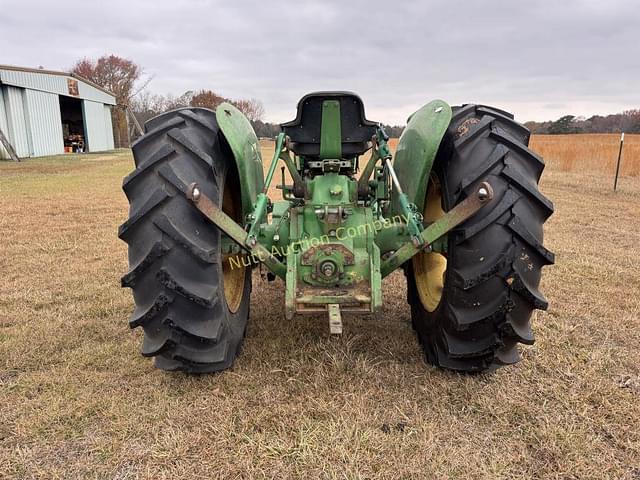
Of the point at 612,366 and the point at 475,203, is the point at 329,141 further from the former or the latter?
the point at 612,366

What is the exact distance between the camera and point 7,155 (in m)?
20.4

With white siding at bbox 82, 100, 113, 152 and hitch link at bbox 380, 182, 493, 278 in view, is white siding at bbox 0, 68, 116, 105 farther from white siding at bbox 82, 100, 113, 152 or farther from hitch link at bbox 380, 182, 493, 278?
hitch link at bbox 380, 182, 493, 278

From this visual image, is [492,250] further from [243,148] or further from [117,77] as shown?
[117,77]

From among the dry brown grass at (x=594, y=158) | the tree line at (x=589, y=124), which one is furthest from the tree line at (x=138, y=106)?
the dry brown grass at (x=594, y=158)

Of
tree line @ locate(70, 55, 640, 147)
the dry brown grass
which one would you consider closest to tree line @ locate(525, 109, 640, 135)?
tree line @ locate(70, 55, 640, 147)

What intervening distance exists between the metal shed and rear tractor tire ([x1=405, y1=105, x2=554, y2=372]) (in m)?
23.1

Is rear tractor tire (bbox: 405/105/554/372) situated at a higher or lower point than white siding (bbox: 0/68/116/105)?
lower

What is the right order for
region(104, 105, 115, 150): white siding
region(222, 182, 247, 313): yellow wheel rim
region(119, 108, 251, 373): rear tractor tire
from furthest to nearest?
region(104, 105, 115, 150): white siding
region(222, 182, 247, 313): yellow wheel rim
region(119, 108, 251, 373): rear tractor tire

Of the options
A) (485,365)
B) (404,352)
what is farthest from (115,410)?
(485,365)

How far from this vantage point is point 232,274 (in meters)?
3.08

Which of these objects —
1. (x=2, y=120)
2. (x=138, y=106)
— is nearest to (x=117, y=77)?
(x=138, y=106)

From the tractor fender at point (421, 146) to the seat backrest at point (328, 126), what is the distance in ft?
1.48

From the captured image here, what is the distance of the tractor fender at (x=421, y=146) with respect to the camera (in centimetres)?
252

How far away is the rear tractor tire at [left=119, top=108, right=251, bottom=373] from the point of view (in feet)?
7.35
